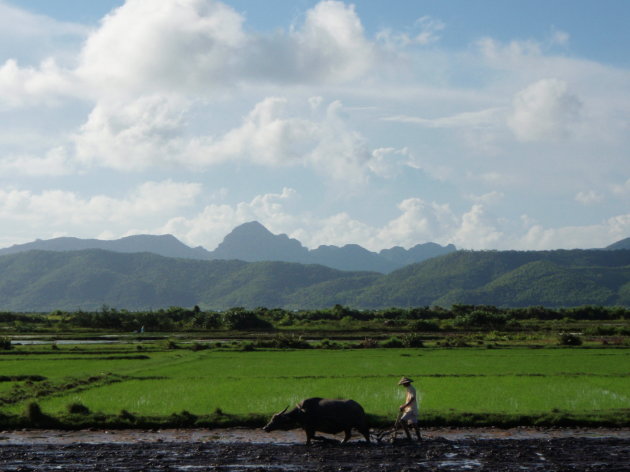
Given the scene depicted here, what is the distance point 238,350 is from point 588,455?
120 feet

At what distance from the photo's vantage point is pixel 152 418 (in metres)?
19.8

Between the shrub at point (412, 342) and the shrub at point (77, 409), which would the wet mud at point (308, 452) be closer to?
the shrub at point (77, 409)

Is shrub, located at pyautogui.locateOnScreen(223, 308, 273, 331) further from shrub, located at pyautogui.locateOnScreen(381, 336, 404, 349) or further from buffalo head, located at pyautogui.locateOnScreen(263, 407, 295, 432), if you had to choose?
buffalo head, located at pyautogui.locateOnScreen(263, 407, 295, 432)

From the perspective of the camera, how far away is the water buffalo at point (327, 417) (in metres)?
16.5

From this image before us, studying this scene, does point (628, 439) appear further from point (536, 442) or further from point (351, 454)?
point (351, 454)

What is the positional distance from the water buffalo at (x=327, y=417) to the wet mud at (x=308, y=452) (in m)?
0.44

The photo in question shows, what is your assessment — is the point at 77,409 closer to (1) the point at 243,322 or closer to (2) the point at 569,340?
(2) the point at 569,340

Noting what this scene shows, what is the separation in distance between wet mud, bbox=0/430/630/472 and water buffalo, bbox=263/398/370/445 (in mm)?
438

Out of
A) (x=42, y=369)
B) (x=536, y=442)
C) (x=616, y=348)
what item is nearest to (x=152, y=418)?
(x=536, y=442)

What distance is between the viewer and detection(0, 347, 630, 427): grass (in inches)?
786

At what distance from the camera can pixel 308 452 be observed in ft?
51.9

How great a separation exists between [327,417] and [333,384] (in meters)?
11.1

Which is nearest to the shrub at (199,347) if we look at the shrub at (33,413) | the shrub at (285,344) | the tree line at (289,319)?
the shrub at (285,344)

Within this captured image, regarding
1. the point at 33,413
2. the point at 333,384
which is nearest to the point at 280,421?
the point at 33,413
